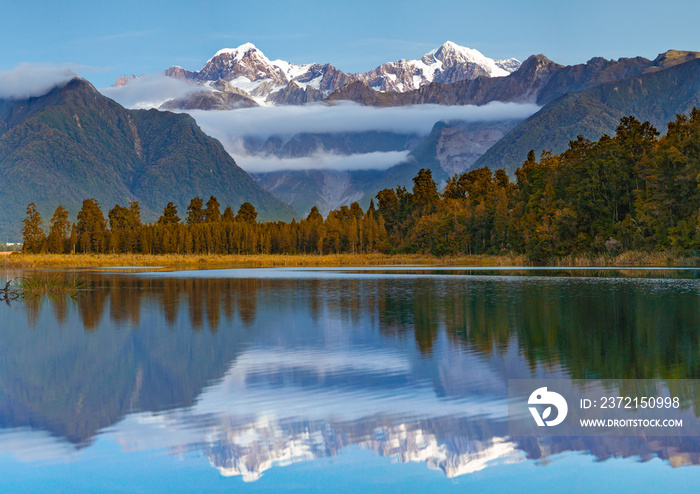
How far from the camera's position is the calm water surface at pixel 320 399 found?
9906mm

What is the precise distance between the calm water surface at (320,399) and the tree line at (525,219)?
54.6m

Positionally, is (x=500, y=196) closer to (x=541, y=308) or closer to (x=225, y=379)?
(x=541, y=308)

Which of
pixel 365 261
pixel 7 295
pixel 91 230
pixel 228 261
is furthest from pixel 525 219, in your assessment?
pixel 91 230

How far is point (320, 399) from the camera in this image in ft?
45.9

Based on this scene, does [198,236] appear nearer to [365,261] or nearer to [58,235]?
[58,235]

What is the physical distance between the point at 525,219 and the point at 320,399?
9276cm

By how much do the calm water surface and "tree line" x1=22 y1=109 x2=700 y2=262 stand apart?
54.6 metres

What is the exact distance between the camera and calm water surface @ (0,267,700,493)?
32.5 feet

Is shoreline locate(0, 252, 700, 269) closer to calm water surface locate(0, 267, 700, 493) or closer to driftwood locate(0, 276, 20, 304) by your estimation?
calm water surface locate(0, 267, 700, 493)

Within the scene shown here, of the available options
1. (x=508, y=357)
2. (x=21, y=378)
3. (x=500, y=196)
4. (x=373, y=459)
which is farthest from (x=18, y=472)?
(x=500, y=196)

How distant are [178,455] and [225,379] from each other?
5.67 meters

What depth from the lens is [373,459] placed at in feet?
34.1

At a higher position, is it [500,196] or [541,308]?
[500,196]

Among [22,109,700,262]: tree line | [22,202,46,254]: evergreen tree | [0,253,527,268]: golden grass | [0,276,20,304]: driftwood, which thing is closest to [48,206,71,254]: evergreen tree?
[22,109,700,262]: tree line
